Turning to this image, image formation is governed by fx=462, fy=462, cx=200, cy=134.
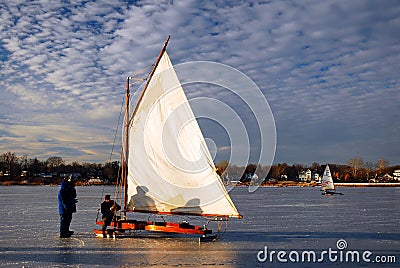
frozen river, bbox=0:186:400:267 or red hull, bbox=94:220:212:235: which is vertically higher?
red hull, bbox=94:220:212:235

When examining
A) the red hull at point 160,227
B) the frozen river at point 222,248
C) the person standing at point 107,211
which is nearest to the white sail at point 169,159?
the red hull at point 160,227

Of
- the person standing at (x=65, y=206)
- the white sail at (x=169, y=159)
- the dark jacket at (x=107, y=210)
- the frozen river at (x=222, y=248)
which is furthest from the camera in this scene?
the dark jacket at (x=107, y=210)

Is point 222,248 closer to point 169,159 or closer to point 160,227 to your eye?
point 160,227

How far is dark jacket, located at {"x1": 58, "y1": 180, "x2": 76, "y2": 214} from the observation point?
12.7 m

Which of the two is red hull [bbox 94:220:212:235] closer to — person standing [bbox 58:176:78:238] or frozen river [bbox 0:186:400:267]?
frozen river [bbox 0:186:400:267]

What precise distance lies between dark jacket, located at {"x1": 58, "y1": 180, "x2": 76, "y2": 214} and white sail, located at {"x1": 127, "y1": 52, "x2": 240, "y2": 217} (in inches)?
65.0

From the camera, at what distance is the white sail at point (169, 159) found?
1198 centimetres

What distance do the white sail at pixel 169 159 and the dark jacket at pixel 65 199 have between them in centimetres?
165

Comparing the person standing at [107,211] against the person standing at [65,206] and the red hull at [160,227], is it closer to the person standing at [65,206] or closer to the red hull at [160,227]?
the red hull at [160,227]

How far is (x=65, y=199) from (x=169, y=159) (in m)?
3.10

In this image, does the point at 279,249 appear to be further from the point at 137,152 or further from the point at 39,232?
the point at 39,232

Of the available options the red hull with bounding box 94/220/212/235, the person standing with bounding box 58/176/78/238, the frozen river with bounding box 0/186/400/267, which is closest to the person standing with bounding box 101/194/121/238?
the red hull with bounding box 94/220/212/235

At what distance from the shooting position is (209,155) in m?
12.0

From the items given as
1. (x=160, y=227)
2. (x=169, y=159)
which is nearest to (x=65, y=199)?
(x=160, y=227)
